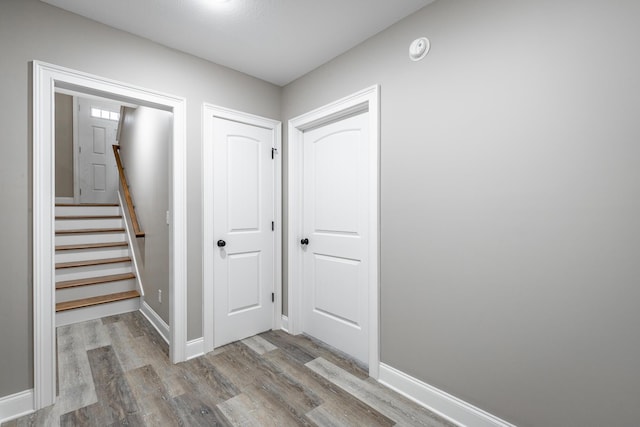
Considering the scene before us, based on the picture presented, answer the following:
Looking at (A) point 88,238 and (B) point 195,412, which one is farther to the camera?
(A) point 88,238

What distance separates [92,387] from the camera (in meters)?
1.98

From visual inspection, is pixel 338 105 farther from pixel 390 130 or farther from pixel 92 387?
pixel 92 387

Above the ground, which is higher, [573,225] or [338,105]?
[338,105]

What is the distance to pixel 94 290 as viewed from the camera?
3273mm

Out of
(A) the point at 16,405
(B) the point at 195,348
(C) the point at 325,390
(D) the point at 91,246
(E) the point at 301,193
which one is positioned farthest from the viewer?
(D) the point at 91,246

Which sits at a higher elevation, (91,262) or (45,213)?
(45,213)

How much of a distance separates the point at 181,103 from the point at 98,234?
260 cm

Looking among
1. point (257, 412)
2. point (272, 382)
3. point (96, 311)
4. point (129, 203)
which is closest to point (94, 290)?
point (96, 311)

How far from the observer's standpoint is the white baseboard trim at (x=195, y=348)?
7.77 feet

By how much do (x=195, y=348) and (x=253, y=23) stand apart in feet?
8.16

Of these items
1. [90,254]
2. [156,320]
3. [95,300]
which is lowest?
[156,320]

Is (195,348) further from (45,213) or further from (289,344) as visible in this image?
(45,213)

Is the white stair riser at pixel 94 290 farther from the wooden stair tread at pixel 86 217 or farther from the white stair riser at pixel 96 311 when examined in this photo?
the wooden stair tread at pixel 86 217

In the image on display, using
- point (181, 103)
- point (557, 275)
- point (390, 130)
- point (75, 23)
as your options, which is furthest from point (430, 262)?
point (75, 23)
